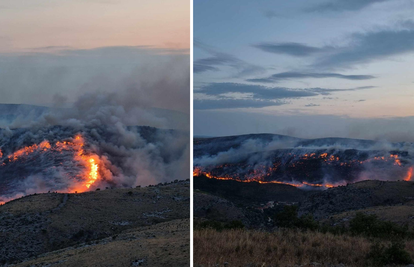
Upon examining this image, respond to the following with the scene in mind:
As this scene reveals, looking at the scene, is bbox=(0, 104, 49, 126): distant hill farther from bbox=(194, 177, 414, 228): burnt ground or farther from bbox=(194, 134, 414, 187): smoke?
bbox=(194, 177, 414, 228): burnt ground

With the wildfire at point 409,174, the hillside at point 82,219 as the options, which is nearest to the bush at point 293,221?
the hillside at point 82,219

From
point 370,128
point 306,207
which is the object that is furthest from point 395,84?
point 306,207

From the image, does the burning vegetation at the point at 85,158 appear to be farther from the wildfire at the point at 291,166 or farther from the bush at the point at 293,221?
the bush at the point at 293,221

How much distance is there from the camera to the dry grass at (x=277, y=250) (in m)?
6.92

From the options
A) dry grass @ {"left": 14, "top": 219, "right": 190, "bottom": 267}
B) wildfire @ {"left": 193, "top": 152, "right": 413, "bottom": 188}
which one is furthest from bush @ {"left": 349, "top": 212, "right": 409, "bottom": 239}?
wildfire @ {"left": 193, "top": 152, "right": 413, "bottom": 188}

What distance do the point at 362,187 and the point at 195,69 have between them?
35.5ft

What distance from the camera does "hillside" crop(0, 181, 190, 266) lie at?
50.9ft

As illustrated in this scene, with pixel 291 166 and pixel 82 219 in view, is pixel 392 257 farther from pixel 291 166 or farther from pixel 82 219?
pixel 291 166

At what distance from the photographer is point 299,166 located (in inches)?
1056

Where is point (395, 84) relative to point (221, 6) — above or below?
below

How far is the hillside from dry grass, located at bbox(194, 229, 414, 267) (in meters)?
2.88

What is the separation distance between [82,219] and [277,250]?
498 inches

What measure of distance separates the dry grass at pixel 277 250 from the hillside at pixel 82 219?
288 cm

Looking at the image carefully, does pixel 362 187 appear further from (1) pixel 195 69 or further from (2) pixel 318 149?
(1) pixel 195 69
